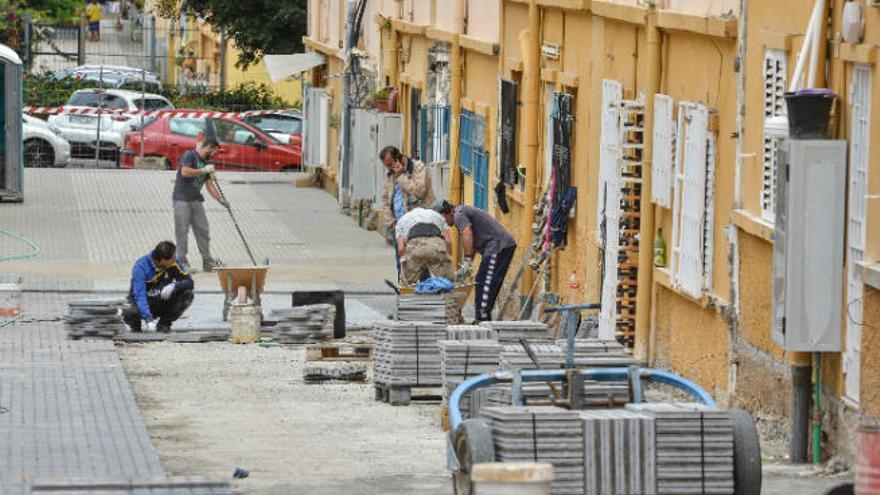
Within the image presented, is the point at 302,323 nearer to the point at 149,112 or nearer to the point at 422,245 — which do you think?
the point at 422,245

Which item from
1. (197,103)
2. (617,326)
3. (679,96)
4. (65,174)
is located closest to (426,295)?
(617,326)

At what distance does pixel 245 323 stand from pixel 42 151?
71.8 feet

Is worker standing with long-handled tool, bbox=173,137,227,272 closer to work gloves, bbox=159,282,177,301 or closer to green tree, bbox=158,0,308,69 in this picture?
work gloves, bbox=159,282,177,301

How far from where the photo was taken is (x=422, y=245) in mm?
21500

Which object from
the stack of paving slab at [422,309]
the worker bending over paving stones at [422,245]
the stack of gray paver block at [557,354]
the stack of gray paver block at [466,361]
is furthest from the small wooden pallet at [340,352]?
the stack of gray paver block at [557,354]

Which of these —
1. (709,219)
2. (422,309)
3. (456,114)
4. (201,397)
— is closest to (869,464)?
(709,219)

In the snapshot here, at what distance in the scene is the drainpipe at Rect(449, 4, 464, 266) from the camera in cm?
2683

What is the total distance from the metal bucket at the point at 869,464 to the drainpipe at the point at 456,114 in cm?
1743

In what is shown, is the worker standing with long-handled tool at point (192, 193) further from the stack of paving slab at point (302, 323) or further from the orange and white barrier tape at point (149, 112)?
the orange and white barrier tape at point (149, 112)

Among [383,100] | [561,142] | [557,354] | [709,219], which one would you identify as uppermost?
[383,100]

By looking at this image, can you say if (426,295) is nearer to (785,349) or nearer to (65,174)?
(785,349)

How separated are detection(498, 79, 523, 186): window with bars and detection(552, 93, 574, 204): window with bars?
6.01ft

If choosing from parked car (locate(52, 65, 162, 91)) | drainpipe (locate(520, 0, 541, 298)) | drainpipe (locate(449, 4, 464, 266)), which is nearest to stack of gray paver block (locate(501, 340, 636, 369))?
drainpipe (locate(520, 0, 541, 298))

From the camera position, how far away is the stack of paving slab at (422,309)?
18.9 meters
